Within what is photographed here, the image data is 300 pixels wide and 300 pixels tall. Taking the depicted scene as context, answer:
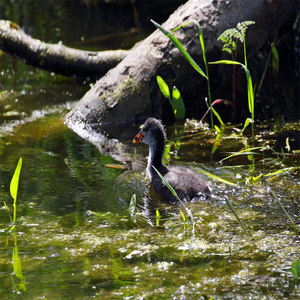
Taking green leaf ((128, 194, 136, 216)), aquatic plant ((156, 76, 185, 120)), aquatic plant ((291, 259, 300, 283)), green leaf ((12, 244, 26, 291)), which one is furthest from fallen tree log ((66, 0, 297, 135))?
aquatic plant ((291, 259, 300, 283))

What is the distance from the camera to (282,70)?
33.0 ft

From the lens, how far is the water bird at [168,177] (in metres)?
5.23

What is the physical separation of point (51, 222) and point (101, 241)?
23.7 inches

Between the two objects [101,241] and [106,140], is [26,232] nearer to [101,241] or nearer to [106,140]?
[101,241]

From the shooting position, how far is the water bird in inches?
206

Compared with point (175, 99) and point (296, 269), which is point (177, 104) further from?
point (296, 269)

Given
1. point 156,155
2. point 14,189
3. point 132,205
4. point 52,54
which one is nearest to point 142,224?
point 132,205

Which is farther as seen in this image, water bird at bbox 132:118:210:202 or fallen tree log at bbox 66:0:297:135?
fallen tree log at bbox 66:0:297:135

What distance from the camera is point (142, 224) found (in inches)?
186

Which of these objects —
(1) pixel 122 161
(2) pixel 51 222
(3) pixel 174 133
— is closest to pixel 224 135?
(3) pixel 174 133

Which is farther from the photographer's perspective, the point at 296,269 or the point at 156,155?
the point at 156,155

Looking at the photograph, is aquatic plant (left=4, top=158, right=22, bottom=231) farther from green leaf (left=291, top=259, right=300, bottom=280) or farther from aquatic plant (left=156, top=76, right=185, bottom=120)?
aquatic plant (left=156, top=76, right=185, bottom=120)

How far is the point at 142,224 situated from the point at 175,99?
3.00 meters

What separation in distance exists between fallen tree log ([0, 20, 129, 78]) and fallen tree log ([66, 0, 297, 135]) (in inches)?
56.0
